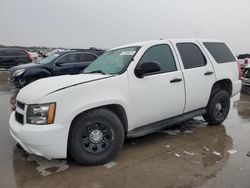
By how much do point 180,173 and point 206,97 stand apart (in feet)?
7.18

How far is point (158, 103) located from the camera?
4340 millimetres

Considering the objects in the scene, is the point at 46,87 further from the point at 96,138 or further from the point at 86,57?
the point at 86,57

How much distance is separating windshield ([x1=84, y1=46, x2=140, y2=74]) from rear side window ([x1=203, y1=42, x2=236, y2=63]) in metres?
1.94

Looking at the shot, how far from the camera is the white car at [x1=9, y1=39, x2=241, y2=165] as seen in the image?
340cm

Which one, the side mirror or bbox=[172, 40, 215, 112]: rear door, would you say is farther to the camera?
bbox=[172, 40, 215, 112]: rear door

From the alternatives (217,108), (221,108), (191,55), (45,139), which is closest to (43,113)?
(45,139)

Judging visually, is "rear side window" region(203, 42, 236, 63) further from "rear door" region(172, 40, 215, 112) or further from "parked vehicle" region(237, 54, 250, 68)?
"parked vehicle" region(237, 54, 250, 68)

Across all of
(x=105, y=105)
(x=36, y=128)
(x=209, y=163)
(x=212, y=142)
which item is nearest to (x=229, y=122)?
(x=212, y=142)

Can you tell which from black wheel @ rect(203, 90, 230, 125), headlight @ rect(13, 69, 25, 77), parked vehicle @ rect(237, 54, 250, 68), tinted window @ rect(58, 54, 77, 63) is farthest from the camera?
parked vehicle @ rect(237, 54, 250, 68)

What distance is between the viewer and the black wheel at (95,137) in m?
3.56

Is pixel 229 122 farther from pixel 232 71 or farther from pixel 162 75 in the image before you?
pixel 162 75

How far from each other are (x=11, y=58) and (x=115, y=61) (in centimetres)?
1555

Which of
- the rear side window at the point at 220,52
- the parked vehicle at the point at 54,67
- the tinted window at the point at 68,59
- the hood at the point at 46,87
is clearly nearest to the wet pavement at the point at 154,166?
the hood at the point at 46,87

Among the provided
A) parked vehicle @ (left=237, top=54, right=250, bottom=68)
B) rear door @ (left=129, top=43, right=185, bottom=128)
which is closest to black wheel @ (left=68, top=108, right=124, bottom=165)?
rear door @ (left=129, top=43, right=185, bottom=128)
